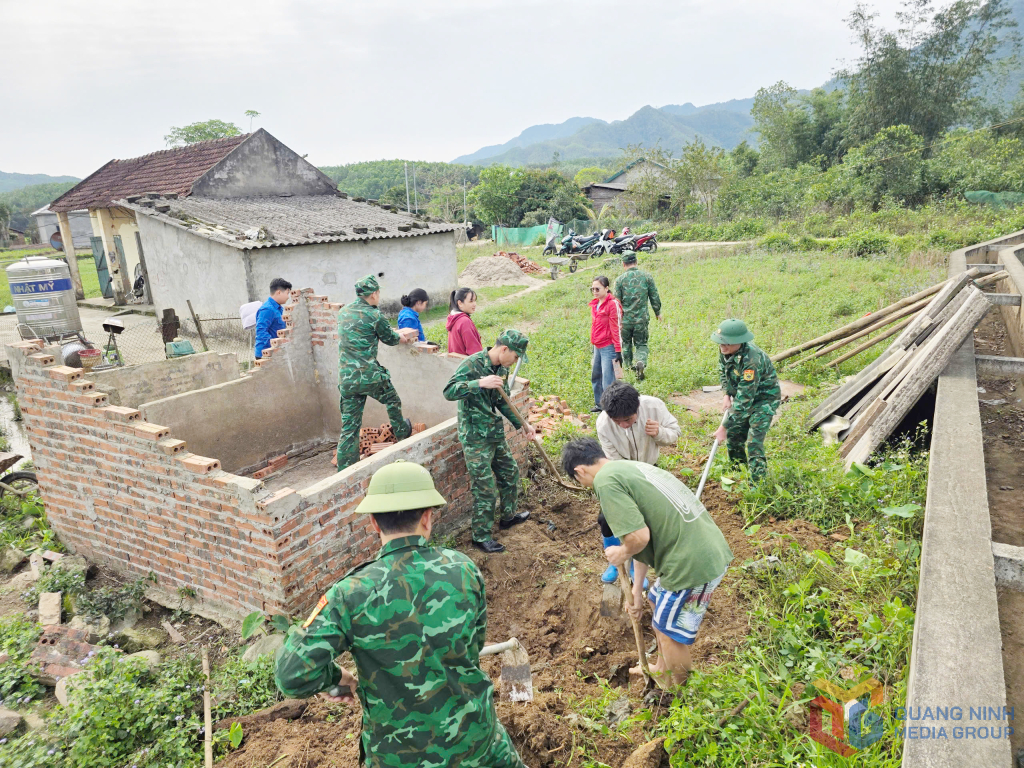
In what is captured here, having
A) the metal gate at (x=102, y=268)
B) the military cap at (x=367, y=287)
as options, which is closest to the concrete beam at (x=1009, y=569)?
the military cap at (x=367, y=287)

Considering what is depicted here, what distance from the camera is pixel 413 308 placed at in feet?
21.5

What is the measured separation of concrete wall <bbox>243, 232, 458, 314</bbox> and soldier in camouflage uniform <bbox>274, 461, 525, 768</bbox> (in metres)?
11.3

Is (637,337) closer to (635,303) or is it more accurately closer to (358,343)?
(635,303)

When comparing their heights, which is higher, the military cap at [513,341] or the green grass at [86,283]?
the military cap at [513,341]

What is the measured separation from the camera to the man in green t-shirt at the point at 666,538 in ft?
8.58

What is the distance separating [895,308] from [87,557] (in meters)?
9.18

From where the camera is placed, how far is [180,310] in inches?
558

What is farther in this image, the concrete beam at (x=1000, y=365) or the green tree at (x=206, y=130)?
the green tree at (x=206, y=130)

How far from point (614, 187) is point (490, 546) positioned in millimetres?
38854

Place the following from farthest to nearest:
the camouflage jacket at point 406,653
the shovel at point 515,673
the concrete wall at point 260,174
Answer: the concrete wall at point 260,174 → the shovel at point 515,673 → the camouflage jacket at point 406,653

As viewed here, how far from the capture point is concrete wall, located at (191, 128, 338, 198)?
15.4m

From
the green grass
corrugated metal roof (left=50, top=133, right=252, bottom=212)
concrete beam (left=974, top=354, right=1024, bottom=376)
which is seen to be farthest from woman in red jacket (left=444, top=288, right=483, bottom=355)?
the green grass

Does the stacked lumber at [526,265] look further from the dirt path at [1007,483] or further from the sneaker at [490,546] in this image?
the sneaker at [490,546]

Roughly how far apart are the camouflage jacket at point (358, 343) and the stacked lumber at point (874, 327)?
5.39 metres
